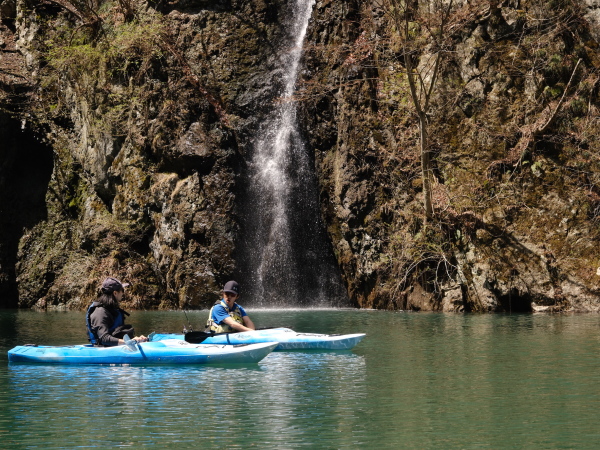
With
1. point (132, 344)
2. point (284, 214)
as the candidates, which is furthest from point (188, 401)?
point (284, 214)

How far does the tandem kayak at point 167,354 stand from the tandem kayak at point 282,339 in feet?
3.01

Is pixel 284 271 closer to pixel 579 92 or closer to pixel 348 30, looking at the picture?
pixel 348 30

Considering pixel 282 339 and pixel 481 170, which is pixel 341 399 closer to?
pixel 282 339

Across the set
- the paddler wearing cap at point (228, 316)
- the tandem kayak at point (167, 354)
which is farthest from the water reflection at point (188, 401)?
the paddler wearing cap at point (228, 316)

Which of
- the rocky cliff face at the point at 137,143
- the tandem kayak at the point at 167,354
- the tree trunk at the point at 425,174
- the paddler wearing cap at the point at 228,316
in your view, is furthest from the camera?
the rocky cliff face at the point at 137,143

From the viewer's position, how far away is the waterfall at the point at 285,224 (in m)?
25.1

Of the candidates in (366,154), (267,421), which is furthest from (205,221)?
(267,421)

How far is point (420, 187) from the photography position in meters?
23.2

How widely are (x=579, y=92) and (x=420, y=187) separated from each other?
4.99m

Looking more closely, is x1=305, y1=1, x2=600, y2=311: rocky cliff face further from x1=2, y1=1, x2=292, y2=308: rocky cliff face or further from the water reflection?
the water reflection

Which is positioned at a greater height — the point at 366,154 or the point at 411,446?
the point at 366,154

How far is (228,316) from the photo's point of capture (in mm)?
Answer: 13234

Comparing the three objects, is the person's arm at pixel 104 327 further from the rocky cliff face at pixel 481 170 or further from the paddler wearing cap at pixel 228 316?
the rocky cliff face at pixel 481 170

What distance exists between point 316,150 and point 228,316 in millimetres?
13286
